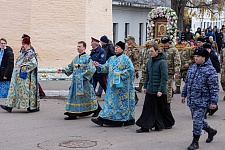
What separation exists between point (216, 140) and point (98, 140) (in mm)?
1993

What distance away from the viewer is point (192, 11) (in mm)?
41250

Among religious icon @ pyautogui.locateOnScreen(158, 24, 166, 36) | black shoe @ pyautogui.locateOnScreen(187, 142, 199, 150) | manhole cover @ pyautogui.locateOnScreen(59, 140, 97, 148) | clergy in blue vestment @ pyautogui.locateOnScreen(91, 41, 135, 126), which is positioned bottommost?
manhole cover @ pyautogui.locateOnScreen(59, 140, 97, 148)

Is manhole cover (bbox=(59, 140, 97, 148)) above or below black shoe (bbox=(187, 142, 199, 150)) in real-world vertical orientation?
below

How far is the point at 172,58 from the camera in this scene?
13.2 meters

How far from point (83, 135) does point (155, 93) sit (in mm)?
1488

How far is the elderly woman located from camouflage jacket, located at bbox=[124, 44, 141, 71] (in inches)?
151

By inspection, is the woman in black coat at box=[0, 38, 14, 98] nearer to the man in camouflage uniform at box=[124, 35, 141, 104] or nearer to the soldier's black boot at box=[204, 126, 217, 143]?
the man in camouflage uniform at box=[124, 35, 141, 104]

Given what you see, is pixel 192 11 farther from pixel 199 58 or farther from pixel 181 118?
pixel 199 58

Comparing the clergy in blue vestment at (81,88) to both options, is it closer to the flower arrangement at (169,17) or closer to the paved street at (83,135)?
the paved street at (83,135)

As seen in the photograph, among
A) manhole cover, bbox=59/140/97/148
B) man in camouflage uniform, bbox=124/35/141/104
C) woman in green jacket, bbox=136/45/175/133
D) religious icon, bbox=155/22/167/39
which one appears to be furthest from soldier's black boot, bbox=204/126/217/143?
religious icon, bbox=155/22/167/39

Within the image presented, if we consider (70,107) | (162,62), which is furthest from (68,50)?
(162,62)

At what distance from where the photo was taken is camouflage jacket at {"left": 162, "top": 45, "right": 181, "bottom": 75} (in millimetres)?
13002

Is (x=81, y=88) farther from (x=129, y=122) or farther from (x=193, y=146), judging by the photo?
(x=193, y=146)

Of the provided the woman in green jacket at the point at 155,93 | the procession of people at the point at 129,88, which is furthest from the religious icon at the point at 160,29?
the woman in green jacket at the point at 155,93
